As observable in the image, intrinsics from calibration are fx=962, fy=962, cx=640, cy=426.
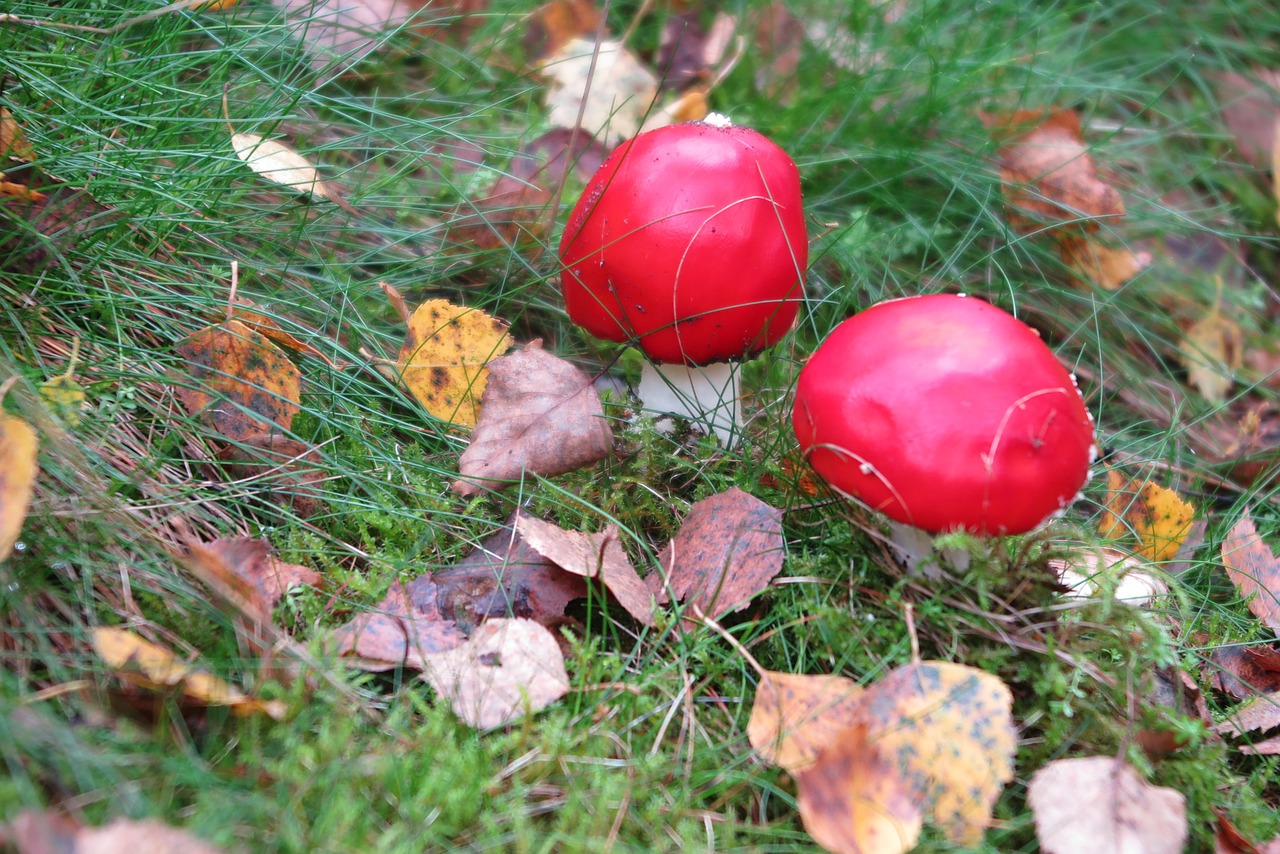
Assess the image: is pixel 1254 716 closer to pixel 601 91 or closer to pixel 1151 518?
pixel 1151 518

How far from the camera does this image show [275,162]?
7.79 ft

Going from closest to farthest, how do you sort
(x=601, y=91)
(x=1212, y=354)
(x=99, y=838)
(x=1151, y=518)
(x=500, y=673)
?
(x=99, y=838) → (x=500, y=673) → (x=1151, y=518) → (x=1212, y=354) → (x=601, y=91)

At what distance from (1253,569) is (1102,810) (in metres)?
1.12

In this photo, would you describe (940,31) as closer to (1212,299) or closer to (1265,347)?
(1212,299)

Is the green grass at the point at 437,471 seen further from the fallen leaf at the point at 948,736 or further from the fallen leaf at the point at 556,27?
the fallen leaf at the point at 556,27

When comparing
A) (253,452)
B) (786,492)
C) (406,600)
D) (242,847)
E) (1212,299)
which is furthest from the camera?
(1212,299)

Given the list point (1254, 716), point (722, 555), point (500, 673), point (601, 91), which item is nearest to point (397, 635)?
point (500, 673)

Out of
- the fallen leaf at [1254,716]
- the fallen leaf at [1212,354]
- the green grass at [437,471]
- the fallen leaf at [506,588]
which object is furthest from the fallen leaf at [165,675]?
the fallen leaf at [1212,354]

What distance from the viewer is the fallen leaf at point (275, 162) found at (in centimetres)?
224

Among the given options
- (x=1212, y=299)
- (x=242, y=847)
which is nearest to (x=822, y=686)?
(x=242, y=847)

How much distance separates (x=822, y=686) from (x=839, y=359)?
1.93 feet

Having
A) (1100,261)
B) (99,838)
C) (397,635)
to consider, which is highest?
(99,838)

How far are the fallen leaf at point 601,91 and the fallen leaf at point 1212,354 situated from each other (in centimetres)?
207

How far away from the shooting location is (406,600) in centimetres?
186
